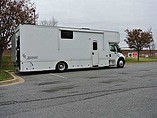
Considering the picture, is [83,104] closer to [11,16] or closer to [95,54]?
[95,54]

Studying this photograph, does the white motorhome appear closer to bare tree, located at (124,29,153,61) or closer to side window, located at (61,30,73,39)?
side window, located at (61,30,73,39)

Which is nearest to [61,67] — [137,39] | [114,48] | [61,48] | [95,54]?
[61,48]

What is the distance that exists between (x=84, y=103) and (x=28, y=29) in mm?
11097

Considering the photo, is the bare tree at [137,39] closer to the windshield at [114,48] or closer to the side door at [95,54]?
the windshield at [114,48]

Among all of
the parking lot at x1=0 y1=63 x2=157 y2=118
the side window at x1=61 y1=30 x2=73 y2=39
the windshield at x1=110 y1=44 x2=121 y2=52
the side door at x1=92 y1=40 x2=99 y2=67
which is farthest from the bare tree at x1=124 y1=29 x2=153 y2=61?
the parking lot at x1=0 y1=63 x2=157 y2=118

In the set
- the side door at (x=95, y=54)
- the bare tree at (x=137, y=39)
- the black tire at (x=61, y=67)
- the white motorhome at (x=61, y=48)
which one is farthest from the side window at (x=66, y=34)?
the bare tree at (x=137, y=39)

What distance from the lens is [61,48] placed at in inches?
755

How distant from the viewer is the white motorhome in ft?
57.7

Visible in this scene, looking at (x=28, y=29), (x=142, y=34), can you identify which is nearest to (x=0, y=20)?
(x=28, y=29)

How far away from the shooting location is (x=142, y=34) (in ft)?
141

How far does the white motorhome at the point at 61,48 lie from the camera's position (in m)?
17.6

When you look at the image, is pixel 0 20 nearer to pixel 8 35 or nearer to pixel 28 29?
pixel 8 35

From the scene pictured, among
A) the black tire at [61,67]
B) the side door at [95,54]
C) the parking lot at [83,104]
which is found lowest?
the parking lot at [83,104]

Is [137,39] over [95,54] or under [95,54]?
over
